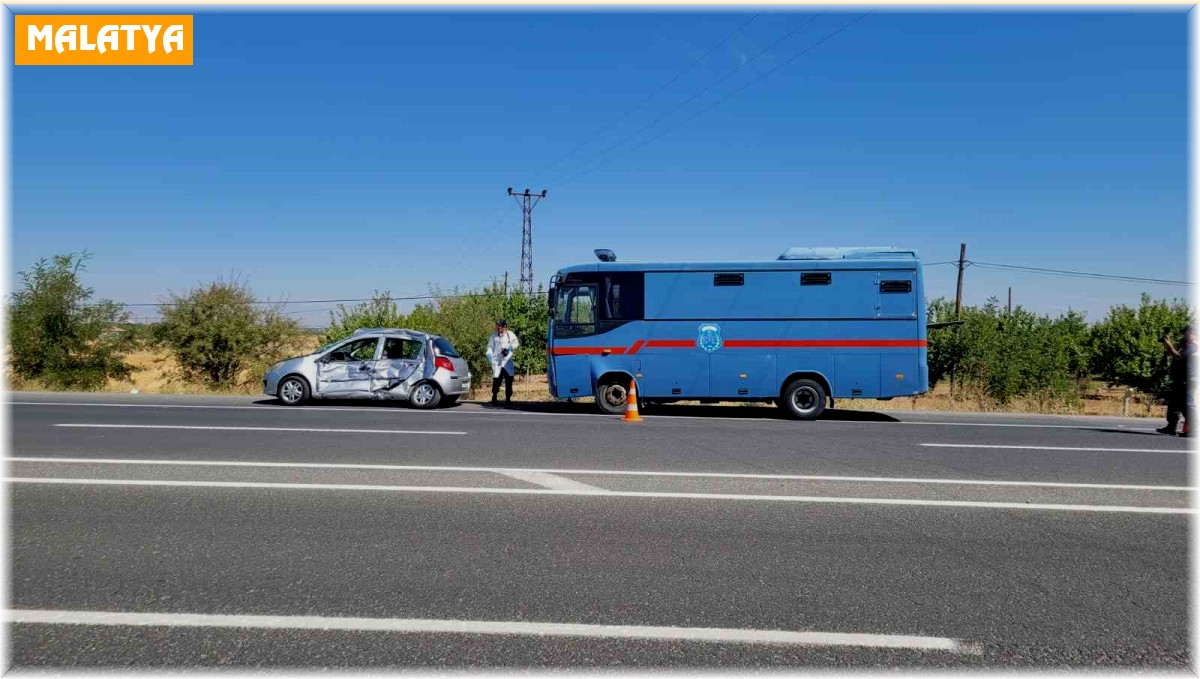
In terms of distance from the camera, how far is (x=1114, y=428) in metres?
13.5

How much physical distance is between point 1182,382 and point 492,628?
12.6 m

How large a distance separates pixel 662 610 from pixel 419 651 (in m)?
1.21

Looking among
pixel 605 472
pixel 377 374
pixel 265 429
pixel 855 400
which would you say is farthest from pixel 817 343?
pixel 855 400

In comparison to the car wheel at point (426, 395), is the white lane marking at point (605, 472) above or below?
below

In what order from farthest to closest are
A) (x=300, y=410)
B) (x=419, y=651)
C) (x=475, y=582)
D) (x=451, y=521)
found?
(x=300, y=410) < (x=451, y=521) < (x=475, y=582) < (x=419, y=651)

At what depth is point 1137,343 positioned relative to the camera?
179 ft

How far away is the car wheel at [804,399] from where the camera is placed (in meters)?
14.8

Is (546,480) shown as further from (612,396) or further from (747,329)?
(747,329)

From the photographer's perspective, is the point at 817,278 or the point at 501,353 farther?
the point at 501,353

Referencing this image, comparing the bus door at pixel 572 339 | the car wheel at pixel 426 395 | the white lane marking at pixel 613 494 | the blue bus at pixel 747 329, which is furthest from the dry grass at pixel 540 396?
the white lane marking at pixel 613 494

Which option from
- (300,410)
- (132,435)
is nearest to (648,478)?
(132,435)

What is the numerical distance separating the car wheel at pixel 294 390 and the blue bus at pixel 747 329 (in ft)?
16.9

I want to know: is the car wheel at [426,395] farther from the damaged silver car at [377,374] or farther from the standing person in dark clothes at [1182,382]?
the standing person in dark clothes at [1182,382]

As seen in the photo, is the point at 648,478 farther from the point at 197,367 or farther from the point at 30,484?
the point at 197,367
